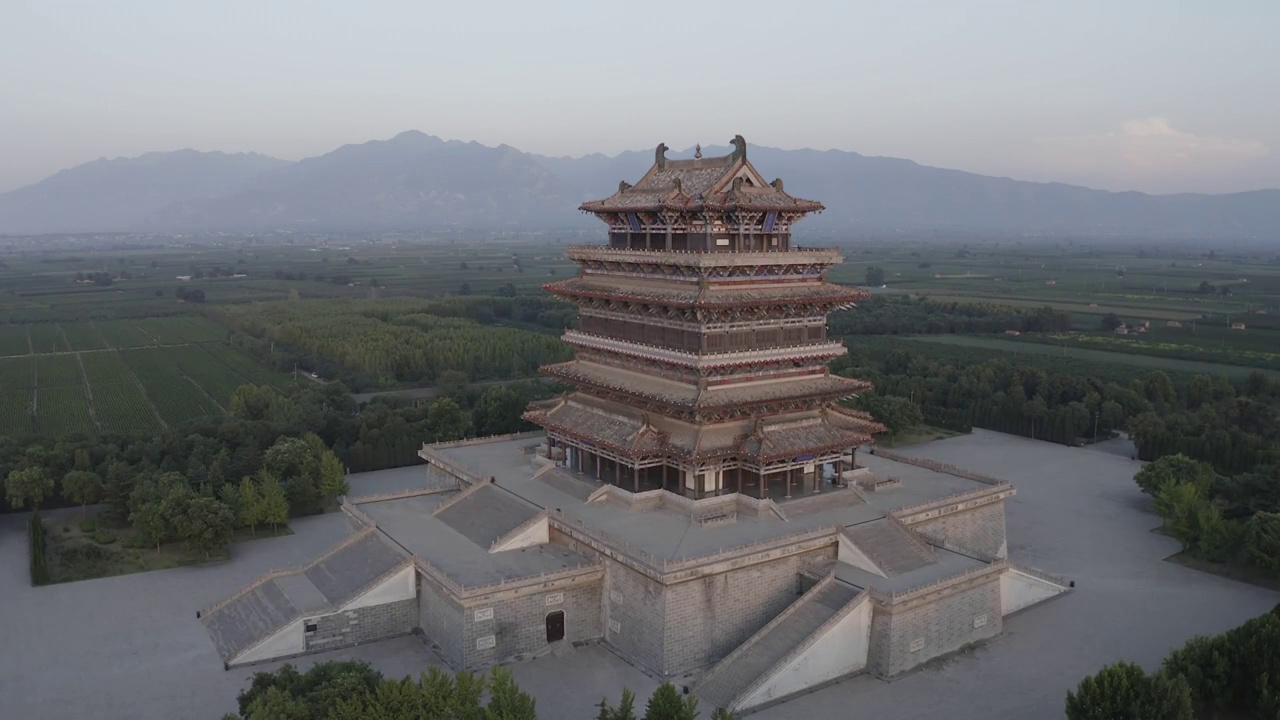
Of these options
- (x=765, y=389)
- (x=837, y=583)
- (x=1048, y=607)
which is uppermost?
(x=765, y=389)

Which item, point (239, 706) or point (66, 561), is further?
point (66, 561)

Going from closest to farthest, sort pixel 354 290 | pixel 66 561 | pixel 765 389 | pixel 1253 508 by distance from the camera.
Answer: pixel 765 389 → pixel 66 561 → pixel 1253 508 → pixel 354 290

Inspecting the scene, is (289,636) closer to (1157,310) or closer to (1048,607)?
(1048,607)

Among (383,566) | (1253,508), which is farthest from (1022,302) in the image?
(383,566)

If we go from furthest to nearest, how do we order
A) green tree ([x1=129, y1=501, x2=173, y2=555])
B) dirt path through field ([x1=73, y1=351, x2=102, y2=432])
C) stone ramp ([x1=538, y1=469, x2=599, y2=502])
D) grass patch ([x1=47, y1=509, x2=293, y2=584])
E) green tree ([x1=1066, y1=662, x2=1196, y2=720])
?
dirt path through field ([x1=73, y1=351, x2=102, y2=432]) → green tree ([x1=129, y1=501, x2=173, y2=555]) → grass patch ([x1=47, y1=509, x2=293, y2=584]) → stone ramp ([x1=538, y1=469, x2=599, y2=502]) → green tree ([x1=1066, y1=662, x2=1196, y2=720])

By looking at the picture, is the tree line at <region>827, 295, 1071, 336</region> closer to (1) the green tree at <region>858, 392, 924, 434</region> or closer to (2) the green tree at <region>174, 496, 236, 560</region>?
(1) the green tree at <region>858, 392, 924, 434</region>

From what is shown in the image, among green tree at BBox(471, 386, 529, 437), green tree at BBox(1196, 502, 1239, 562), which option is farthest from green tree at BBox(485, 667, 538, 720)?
green tree at BBox(471, 386, 529, 437)
